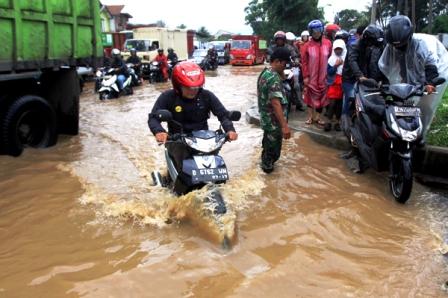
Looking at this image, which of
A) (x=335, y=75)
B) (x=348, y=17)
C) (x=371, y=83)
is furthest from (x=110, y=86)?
(x=348, y=17)

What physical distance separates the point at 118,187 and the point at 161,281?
2.56 metres

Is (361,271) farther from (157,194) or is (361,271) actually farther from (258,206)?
(157,194)

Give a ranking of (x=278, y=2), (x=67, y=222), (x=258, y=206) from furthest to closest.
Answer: (x=278, y=2)
(x=258, y=206)
(x=67, y=222)

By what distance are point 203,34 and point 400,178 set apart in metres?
76.9

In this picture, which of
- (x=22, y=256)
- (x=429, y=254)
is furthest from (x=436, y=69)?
(x=22, y=256)

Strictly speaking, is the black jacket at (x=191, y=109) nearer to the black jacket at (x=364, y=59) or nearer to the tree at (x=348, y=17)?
the black jacket at (x=364, y=59)

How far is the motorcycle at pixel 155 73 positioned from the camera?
19953 mm

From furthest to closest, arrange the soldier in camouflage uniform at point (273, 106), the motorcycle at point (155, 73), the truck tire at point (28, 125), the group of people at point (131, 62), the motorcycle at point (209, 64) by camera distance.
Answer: the motorcycle at point (209, 64), the motorcycle at point (155, 73), the group of people at point (131, 62), the truck tire at point (28, 125), the soldier in camouflage uniform at point (273, 106)

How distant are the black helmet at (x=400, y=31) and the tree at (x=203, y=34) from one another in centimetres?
7155

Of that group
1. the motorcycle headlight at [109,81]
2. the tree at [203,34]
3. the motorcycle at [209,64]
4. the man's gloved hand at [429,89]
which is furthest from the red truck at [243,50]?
the tree at [203,34]

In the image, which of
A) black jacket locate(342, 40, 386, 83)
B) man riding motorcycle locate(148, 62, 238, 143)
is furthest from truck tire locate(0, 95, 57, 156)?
black jacket locate(342, 40, 386, 83)

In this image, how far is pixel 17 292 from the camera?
3.36 metres

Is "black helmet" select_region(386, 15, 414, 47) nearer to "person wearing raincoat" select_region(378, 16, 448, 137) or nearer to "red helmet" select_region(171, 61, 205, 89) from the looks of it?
"person wearing raincoat" select_region(378, 16, 448, 137)

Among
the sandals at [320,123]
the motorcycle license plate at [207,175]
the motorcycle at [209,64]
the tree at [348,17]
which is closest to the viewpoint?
the motorcycle license plate at [207,175]
